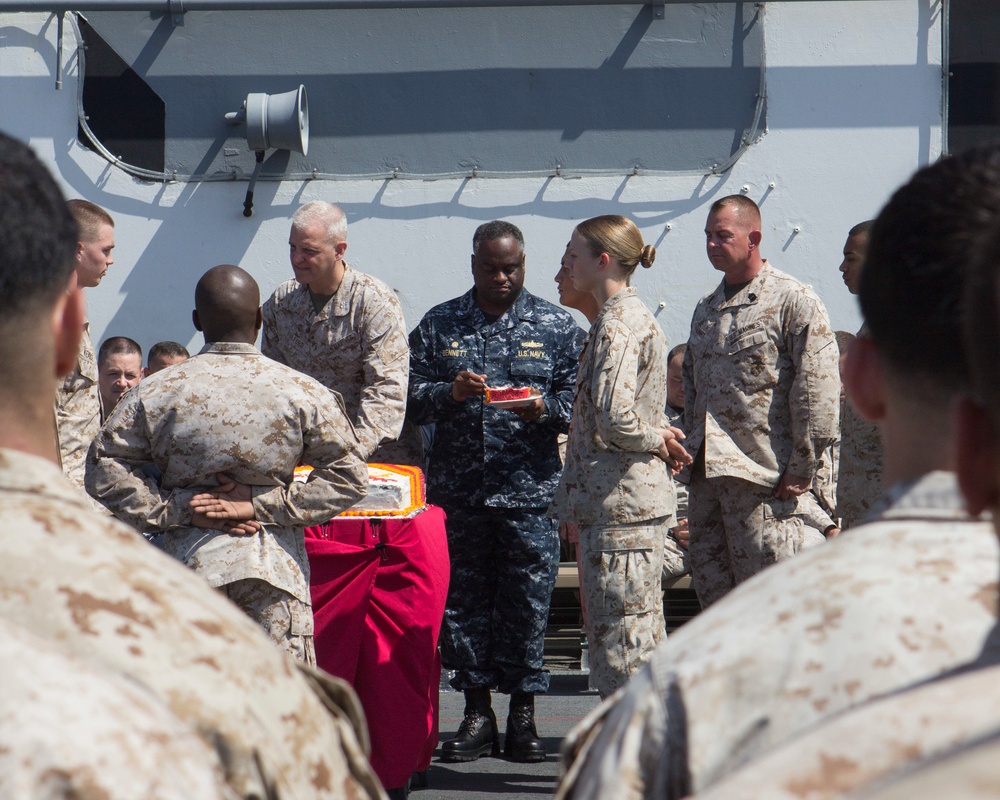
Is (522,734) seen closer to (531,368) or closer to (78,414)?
(531,368)

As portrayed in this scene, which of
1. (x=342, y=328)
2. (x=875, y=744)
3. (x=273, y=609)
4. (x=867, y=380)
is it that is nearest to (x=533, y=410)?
(x=342, y=328)

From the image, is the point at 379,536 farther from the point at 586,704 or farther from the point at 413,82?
the point at 413,82

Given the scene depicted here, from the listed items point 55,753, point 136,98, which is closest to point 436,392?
point 136,98

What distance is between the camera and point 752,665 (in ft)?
3.54

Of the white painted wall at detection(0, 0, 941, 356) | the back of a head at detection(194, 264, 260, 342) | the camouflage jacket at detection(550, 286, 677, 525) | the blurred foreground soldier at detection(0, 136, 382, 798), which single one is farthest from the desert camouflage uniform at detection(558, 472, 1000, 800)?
the white painted wall at detection(0, 0, 941, 356)

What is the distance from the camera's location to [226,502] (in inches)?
127

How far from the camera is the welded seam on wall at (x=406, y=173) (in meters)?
6.18

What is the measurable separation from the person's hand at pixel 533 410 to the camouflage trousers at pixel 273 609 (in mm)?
1491

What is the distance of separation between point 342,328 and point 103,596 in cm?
376

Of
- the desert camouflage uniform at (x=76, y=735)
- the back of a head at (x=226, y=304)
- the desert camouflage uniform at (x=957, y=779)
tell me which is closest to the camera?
the desert camouflage uniform at (x=957, y=779)

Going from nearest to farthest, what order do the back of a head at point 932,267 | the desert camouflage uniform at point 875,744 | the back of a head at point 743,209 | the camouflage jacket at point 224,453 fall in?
the desert camouflage uniform at point 875,744 < the back of a head at point 932,267 < the camouflage jacket at point 224,453 < the back of a head at point 743,209

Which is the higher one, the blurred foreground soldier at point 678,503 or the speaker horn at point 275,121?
the speaker horn at point 275,121

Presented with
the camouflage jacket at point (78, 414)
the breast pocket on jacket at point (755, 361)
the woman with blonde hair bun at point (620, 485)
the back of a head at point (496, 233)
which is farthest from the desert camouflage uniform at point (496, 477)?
the camouflage jacket at point (78, 414)

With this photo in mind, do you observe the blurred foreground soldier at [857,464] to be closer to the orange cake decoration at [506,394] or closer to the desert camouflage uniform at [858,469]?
the desert camouflage uniform at [858,469]
